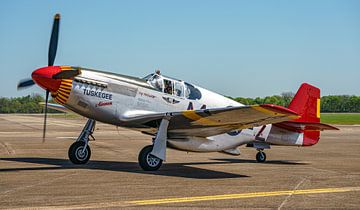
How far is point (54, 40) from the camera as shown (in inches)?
519

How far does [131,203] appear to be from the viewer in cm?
761

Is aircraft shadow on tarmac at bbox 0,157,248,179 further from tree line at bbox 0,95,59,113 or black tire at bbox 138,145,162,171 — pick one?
tree line at bbox 0,95,59,113

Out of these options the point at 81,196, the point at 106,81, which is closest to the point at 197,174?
the point at 106,81

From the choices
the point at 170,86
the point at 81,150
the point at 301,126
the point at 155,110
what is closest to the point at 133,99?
the point at 155,110

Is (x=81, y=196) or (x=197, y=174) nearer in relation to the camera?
(x=81, y=196)

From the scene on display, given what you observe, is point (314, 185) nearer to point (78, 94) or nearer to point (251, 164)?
point (251, 164)

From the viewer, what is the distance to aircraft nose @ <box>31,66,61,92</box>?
462 inches

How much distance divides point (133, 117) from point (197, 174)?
7.42ft

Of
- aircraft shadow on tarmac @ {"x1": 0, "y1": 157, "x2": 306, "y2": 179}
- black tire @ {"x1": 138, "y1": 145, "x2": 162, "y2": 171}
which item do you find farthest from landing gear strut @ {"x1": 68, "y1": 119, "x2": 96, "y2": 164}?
black tire @ {"x1": 138, "y1": 145, "x2": 162, "y2": 171}

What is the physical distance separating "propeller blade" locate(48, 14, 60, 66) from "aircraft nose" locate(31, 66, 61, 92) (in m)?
0.95

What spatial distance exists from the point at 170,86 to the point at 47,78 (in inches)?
132

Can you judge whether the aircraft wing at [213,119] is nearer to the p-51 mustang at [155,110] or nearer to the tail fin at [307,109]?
the p-51 mustang at [155,110]

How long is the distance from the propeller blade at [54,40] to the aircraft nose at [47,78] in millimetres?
948

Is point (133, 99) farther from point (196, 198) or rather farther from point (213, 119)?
point (196, 198)
